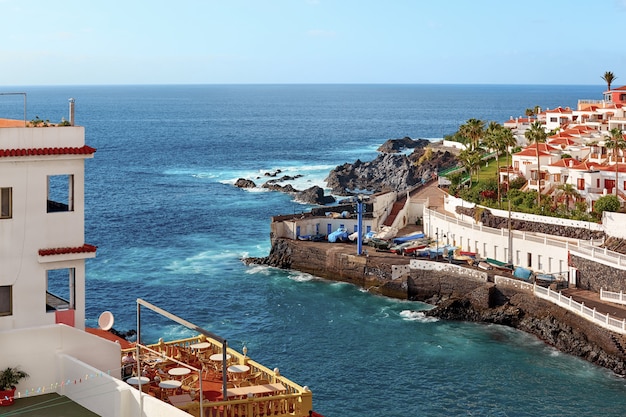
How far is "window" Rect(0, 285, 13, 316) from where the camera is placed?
857 inches

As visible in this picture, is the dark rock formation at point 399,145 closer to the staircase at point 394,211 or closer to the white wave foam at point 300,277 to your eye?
the staircase at point 394,211

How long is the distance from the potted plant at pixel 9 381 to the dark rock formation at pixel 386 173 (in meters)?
97.5

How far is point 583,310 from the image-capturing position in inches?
2116

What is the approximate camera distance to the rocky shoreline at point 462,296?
5191 cm

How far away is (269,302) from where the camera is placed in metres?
65.0

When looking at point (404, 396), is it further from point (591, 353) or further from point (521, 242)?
point (521, 242)

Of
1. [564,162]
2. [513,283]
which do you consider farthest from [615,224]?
[564,162]

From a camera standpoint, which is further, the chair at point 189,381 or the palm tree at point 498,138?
the palm tree at point 498,138

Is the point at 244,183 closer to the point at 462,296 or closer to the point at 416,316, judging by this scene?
the point at 462,296

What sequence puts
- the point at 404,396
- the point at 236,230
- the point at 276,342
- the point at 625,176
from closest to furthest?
A: the point at 404,396
the point at 276,342
the point at 625,176
the point at 236,230

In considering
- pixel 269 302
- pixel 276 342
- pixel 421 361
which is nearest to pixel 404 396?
pixel 421 361

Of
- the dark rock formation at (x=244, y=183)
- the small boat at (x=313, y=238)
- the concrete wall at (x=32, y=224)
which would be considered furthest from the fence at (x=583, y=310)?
the dark rock formation at (x=244, y=183)

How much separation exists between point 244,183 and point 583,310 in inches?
3131

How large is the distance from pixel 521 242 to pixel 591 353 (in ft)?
52.3
